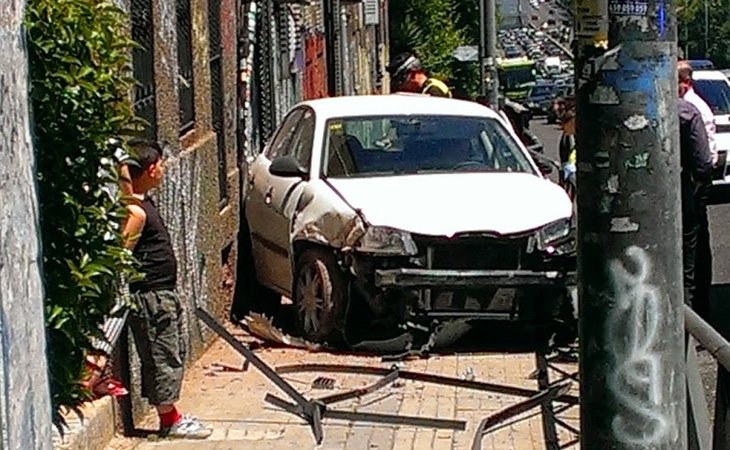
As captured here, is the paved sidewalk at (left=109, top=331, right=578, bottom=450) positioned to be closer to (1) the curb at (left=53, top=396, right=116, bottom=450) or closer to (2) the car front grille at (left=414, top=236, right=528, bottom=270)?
(1) the curb at (left=53, top=396, right=116, bottom=450)

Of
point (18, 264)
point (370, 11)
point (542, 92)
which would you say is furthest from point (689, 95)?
point (542, 92)

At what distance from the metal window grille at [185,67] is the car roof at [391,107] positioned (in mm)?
1147

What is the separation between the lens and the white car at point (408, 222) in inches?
372

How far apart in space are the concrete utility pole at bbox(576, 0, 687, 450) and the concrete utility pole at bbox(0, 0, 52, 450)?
1497 mm

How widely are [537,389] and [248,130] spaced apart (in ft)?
19.3

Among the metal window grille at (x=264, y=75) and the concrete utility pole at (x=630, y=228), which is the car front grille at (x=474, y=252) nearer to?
the concrete utility pole at (x=630, y=228)

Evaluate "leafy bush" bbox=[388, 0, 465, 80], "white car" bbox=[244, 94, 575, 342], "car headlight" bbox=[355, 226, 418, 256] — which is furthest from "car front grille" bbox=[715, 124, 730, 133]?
"leafy bush" bbox=[388, 0, 465, 80]

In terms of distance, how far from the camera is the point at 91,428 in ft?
22.3

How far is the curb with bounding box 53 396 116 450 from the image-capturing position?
632 centimetres

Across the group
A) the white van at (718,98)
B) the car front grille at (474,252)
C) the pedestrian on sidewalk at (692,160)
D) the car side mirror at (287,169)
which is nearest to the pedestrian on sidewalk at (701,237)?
the pedestrian on sidewalk at (692,160)

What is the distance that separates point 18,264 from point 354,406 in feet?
14.9

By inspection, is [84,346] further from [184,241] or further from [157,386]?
[184,241]

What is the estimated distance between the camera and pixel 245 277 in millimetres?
12117

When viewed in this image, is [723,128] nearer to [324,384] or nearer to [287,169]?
[287,169]
